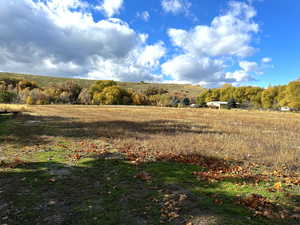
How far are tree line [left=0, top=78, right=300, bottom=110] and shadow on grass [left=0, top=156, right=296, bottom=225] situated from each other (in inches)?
3181

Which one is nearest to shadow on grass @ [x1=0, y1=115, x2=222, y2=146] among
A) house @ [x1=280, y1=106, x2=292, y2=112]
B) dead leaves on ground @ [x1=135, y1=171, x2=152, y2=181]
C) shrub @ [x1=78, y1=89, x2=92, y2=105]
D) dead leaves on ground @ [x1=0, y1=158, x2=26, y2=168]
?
dead leaves on ground @ [x1=0, y1=158, x2=26, y2=168]

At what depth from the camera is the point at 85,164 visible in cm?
845

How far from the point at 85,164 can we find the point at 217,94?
11998 cm

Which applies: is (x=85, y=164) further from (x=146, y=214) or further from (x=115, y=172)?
(x=146, y=214)

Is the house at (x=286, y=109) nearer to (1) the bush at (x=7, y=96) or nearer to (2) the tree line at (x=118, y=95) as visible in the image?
(2) the tree line at (x=118, y=95)

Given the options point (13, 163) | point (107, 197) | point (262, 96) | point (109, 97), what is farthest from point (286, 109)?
point (13, 163)

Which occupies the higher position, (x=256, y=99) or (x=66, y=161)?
(x=256, y=99)

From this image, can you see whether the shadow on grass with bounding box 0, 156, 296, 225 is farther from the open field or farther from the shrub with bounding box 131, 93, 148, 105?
the shrub with bounding box 131, 93, 148, 105

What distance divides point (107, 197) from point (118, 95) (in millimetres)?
93013

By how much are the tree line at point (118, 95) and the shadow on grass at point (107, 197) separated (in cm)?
8079

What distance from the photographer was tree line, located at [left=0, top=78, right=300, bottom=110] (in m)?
80.2

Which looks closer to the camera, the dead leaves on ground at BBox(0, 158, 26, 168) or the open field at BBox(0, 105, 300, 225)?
the open field at BBox(0, 105, 300, 225)

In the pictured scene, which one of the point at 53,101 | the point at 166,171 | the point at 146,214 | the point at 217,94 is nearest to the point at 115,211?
the point at 146,214

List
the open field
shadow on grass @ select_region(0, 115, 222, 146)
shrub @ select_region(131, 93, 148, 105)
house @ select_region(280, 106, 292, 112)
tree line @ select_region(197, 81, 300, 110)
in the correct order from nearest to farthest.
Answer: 1. the open field
2. shadow on grass @ select_region(0, 115, 222, 146)
3. tree line @ select_region(197, 81, 300, 110)
4. house @ select_region(280, 106, 292, 112)
5. shrub @ select_region(131, 93, 148, 105)
